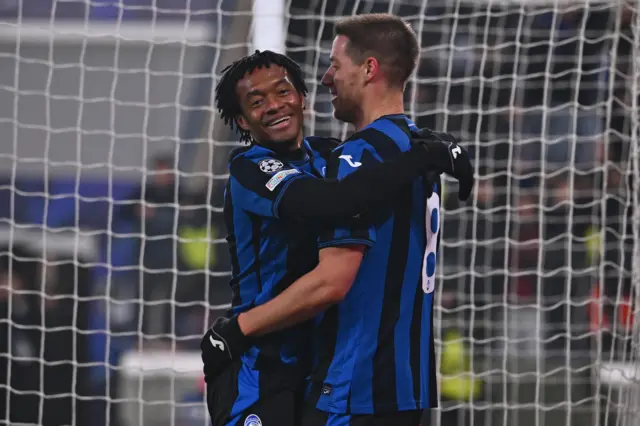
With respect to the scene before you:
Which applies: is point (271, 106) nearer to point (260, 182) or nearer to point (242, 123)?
point (242, 123)

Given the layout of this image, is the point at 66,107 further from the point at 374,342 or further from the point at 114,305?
the point at 374,342

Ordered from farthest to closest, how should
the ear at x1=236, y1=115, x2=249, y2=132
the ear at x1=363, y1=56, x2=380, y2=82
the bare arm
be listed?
the ear at x1=236, y1=115, x2=249, y2=132
the ear at x1=363, y1=56, x2=380, y2=82
the bare arm

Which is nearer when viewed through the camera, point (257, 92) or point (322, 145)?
point (257, 92)

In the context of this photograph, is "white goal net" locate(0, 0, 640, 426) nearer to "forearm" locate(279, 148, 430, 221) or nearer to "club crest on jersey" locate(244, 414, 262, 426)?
"club crest on jersey" locate(244, 414, 262, 426)

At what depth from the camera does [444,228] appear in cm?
468

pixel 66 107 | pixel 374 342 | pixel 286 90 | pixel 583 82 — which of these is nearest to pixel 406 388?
pixel 374 342

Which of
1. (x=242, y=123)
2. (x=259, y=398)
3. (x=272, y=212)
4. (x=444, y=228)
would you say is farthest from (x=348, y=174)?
(x=444, y=228)

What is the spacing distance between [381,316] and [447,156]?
389 mm

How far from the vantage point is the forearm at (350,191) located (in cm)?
193

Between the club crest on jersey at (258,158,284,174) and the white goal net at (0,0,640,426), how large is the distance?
2.16m

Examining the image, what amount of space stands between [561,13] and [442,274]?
1405 mm

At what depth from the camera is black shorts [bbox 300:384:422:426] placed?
1997 mm

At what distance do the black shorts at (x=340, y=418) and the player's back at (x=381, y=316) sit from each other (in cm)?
2

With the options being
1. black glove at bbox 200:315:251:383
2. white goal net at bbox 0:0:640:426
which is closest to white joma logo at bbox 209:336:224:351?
black glove at bbox 200:315:251:383
